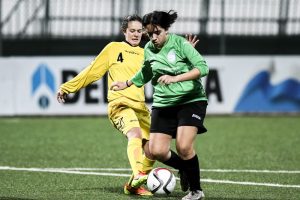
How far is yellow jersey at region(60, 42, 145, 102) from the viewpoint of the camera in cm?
1009

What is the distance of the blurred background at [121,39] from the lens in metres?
20.1

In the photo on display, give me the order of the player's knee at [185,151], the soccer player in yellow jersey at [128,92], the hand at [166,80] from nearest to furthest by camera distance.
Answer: the hand at [166,80], the player's knee at [185,151], the soccer player in yellow jersey at [128,92]

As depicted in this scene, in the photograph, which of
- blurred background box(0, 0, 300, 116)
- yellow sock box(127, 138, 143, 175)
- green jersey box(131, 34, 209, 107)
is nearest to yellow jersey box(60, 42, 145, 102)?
yellow sock box(127, 138, 143, 175)

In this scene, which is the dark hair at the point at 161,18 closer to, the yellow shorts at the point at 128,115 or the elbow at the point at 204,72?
the elbow at the point at 204,72

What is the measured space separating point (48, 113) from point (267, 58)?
210 inches

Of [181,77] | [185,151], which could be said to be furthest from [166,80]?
[185,151]

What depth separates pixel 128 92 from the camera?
32.9ft

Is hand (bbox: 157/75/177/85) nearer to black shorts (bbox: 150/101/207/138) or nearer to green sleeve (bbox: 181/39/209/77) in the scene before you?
green sleeve (bbox: 181/39/209/77)

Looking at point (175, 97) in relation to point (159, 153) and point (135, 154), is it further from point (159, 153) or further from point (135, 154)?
point (135, 154)

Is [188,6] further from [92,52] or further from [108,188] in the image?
[108,188]

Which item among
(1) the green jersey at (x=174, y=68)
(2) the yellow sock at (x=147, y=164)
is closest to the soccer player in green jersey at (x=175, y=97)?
(1) the green jersey at (x=174, y=68)

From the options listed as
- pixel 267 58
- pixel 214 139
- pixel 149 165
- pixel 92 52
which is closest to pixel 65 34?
pixel 92 52

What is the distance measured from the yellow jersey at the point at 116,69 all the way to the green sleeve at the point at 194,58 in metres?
1.53

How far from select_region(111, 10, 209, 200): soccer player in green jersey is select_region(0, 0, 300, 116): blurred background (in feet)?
36.2
